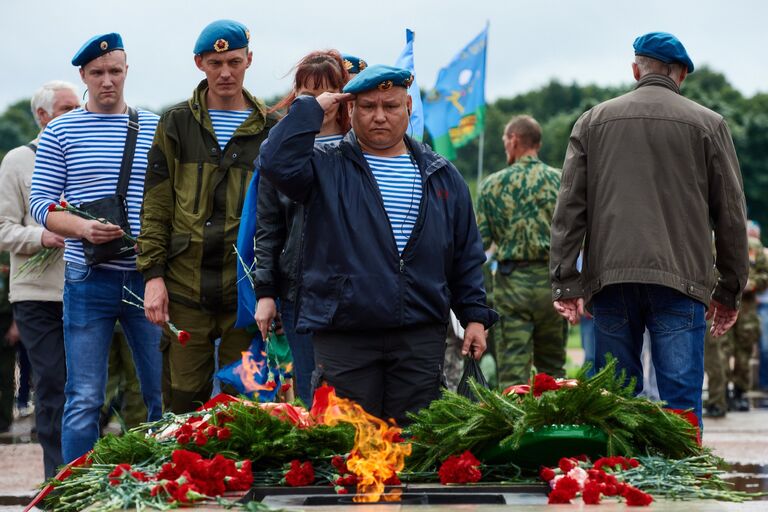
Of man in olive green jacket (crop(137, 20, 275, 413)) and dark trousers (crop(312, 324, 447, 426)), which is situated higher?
man in olive green jacket (crop(137, 20, 275, 413))

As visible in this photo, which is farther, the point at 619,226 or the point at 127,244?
the point at 127,244

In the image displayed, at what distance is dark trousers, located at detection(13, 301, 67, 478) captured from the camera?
769cm

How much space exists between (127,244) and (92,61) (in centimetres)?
99

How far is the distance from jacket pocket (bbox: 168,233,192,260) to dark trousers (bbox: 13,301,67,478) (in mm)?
1608

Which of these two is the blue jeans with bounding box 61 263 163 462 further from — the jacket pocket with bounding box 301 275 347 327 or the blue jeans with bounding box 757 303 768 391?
the blue jeans with bounding box 757 303 768 391

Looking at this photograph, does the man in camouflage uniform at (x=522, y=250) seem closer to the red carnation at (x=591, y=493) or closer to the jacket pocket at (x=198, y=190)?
the jacket pocket at (x=198, y=190)

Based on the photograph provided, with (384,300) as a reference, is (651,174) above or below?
above

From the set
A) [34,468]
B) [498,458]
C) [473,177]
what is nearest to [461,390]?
[498,458]

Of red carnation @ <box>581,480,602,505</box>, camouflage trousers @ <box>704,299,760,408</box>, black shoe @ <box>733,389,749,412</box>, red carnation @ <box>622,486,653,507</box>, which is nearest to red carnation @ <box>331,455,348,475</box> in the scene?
red carnation @ <box>581,480,602,505</box>

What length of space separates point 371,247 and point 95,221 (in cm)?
178

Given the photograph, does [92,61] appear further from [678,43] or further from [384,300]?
[678,43]

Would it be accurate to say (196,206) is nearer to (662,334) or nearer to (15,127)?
(662,334)

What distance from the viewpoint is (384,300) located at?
5625mm

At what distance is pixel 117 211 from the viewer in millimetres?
6938
